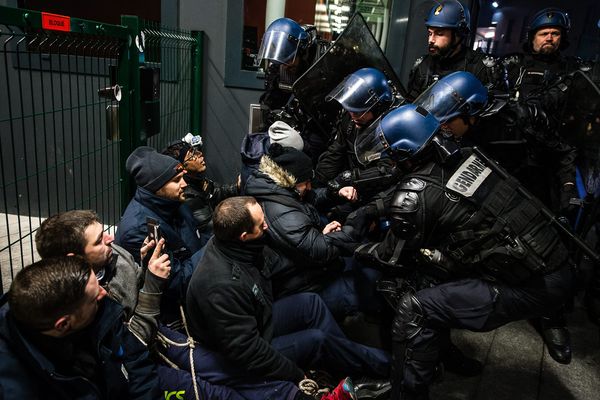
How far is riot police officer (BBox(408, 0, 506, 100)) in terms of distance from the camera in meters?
3.65

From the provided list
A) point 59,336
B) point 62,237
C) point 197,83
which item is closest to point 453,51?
point 197,83

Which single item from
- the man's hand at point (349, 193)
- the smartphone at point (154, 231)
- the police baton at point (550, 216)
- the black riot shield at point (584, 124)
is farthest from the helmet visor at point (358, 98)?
the smartphone at point (154, 231)

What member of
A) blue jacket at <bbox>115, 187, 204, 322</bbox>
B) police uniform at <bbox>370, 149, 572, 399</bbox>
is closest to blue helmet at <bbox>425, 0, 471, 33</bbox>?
police uniform at <bbox>370, 149, 572, 399</bbox>

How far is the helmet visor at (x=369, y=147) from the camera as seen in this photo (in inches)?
115

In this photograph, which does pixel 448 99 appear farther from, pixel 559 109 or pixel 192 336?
pixel 192 336

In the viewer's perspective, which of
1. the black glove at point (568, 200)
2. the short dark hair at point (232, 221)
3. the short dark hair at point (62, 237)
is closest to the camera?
the short dark hair at point (62, 237)

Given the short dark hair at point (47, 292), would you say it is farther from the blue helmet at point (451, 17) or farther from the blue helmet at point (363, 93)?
the blue helmet at point (451, 17)

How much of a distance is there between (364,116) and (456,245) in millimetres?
1426

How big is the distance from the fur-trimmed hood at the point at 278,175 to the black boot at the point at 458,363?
156 cm

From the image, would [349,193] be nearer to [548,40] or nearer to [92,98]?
[548,40]

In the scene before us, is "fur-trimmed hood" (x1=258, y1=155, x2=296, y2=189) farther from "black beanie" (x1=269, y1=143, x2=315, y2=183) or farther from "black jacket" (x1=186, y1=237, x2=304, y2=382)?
"black jacket" (x1=186, y1=237, x2=304, y2=382)

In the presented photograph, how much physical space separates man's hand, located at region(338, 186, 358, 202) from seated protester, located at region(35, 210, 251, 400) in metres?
1.49

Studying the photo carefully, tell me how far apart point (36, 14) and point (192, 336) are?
1844mm

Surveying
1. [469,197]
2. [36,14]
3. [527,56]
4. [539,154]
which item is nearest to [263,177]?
[469,197]
